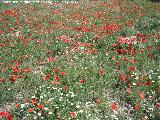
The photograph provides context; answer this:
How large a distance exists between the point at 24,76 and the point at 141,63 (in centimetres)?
439

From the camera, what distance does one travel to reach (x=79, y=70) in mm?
9820

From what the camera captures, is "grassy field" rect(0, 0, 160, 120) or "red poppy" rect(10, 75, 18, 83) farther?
"red poppy" rect(10, 75, 18, 83)

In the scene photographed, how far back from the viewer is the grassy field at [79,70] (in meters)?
7.61

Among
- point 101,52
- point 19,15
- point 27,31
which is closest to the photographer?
point 101,52

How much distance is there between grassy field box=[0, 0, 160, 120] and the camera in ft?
25.0

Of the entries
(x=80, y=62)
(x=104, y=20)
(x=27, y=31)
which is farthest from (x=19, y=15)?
(x=80, y=62)

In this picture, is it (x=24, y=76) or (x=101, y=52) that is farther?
(x=101, y=52)

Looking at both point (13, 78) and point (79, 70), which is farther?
point (79, 70)

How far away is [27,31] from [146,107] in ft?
30.1

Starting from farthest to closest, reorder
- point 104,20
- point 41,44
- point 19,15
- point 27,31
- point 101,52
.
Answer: point 19,15 → point 104,20 → point 27,31 → point 41,44 → point 101,52

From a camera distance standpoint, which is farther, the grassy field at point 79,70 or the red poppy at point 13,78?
the red poppy at point 13,78

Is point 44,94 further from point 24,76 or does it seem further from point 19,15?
point 19,15

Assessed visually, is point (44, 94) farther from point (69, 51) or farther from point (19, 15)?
point (19, 15)

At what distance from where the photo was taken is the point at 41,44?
1285cm
